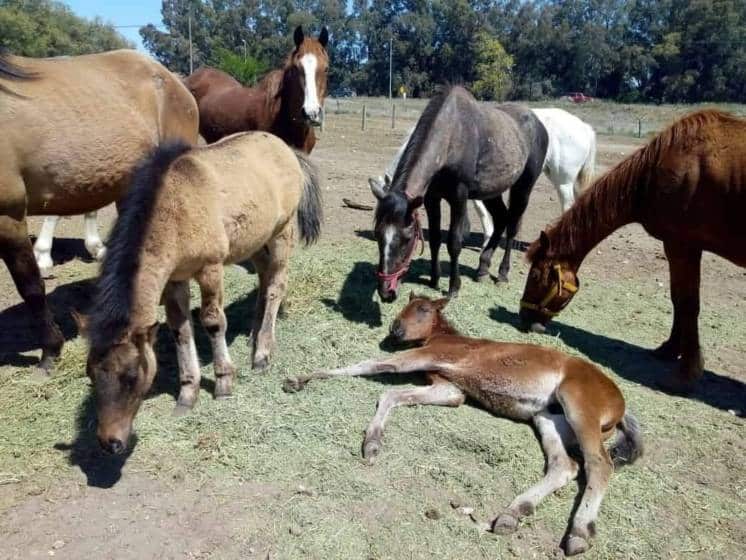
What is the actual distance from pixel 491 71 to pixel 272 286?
217 feet

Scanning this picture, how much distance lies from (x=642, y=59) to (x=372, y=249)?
68.9 m

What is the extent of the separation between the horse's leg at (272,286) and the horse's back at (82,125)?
105 cm

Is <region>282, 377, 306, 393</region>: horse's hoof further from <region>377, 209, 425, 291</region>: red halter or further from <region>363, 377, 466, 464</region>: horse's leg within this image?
<region>377, 209, 425, 291</region>: red halter

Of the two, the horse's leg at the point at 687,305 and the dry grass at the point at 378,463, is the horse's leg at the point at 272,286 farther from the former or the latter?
the horse's leg at the point at 687,305

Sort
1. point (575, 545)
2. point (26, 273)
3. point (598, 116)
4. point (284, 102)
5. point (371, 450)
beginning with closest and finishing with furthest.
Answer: point (575, 545) → point (371, 450) → point (26, 273) → point (284, 102) → point (598, 116)

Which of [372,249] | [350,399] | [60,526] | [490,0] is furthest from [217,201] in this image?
[490,0]

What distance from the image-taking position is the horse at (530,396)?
325 cm

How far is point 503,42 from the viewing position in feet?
242

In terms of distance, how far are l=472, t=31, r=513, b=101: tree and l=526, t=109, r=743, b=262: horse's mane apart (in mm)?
61882

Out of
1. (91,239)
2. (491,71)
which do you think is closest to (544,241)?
(91,239)

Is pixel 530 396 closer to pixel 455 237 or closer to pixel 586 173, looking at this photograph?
pixel 455 237

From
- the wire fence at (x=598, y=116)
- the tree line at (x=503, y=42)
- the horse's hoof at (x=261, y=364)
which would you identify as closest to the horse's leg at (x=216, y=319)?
the horse's hoof at (x=261, y=364)

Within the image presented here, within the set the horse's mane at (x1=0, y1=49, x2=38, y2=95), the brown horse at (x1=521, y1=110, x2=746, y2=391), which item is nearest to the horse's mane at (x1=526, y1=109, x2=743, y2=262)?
the brown horse at (x1=521, y1=110, x2=746, y2=391)

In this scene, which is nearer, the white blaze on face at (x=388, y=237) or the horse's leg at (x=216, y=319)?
the horse's leg at (x=216, y=319)
